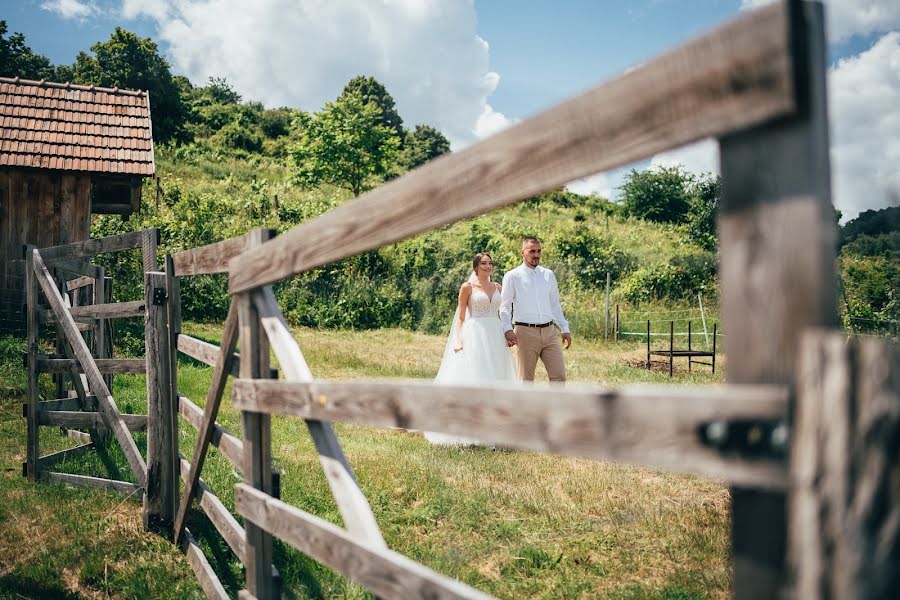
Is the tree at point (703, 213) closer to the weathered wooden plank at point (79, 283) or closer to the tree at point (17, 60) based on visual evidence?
the weathered wooden plank at point (79, 283)

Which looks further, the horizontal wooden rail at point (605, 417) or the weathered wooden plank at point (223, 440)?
the weathered wooden plank at point (223, 440)

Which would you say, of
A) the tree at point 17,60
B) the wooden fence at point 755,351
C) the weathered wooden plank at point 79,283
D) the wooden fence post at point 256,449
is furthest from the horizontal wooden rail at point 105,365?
the tree at point 17,60

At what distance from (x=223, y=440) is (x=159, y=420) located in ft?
3.93

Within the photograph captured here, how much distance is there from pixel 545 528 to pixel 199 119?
43244 mm

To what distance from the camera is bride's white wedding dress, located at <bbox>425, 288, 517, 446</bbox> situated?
23.4 ft

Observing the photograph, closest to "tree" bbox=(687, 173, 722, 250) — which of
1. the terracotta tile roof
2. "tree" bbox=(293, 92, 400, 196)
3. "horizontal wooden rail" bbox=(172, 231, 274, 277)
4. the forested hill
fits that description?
the forested hill

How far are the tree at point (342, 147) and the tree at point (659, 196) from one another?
18.6 meters

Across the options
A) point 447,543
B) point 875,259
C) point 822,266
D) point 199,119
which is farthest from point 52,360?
point 199,119

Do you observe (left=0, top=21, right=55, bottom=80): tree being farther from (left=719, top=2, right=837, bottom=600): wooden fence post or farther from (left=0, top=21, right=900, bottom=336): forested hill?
(left=719, top=2, right=837, bottom=600): wooden fence post

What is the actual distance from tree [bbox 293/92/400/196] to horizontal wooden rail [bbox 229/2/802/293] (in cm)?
2493

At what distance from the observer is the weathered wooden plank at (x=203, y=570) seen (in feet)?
10.6

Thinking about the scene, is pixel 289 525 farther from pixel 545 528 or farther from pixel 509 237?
pixel 509 237

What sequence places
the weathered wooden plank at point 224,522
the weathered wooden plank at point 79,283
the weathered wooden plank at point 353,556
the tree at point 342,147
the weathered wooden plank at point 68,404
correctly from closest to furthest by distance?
the weathered wooden plank at point 353,556 < the weathered wooden plank at point 224,522 < the weathered wooden plank at point 68,404 < the weathered wooden plank at point 79,283 < the tree at point 342,147

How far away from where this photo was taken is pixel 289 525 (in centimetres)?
227
